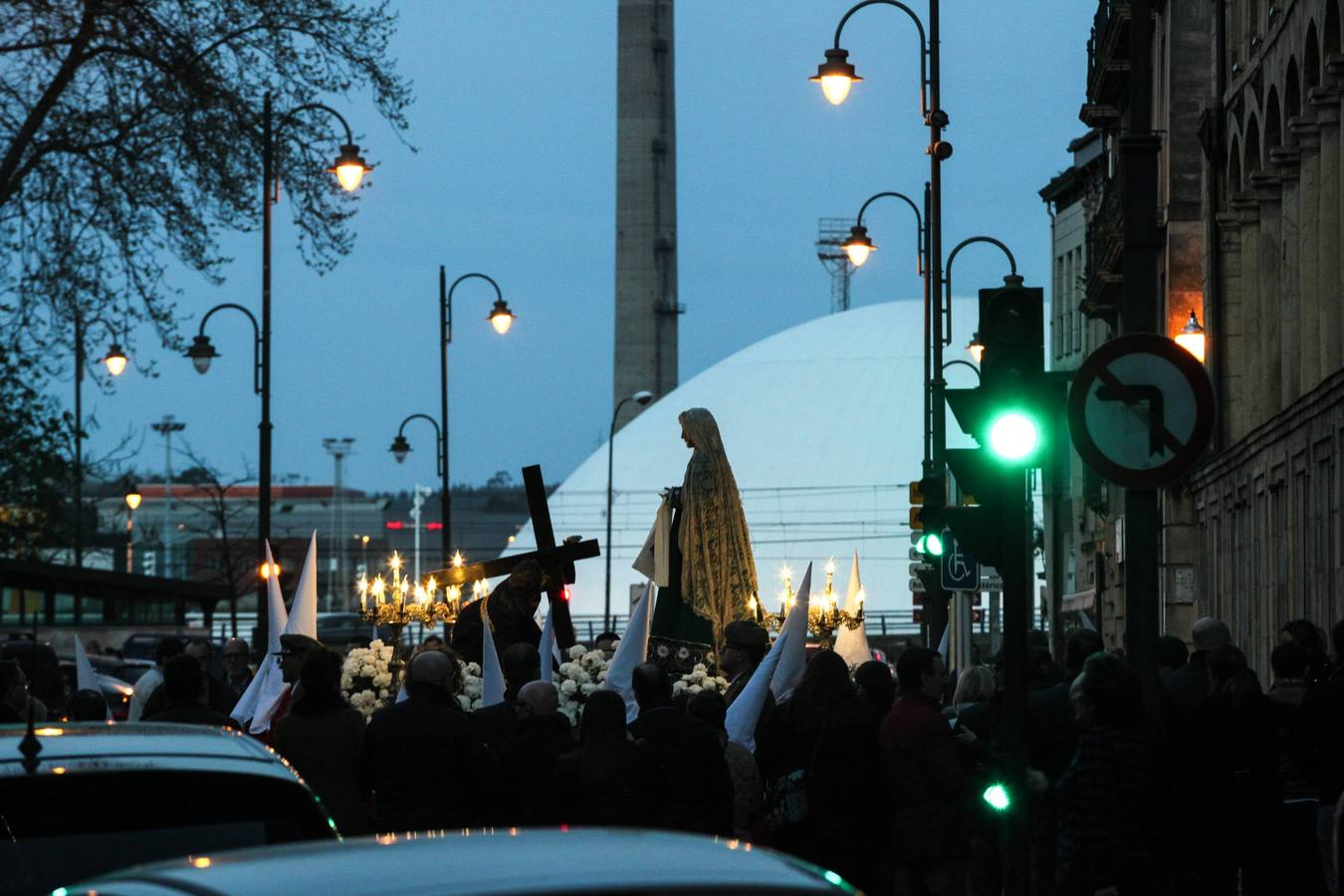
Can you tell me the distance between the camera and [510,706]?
41.3ft

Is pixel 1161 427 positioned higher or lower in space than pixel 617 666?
higher

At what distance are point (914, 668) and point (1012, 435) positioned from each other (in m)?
1.20

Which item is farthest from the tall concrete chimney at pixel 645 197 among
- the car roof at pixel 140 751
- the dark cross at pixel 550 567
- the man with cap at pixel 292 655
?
the car roof at pixel 140 751

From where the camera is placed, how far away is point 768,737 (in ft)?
38.9

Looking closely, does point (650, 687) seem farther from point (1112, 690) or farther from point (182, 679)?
point (1112, 690)

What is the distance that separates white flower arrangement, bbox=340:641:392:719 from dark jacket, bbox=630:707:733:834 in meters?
5.55

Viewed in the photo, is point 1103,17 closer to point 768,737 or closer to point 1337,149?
point 1337,149

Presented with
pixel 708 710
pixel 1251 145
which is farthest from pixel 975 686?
pixel 1251 145

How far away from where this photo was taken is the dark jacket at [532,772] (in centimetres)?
1088

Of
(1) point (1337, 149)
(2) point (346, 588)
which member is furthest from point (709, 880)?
(2) point (346, 588)

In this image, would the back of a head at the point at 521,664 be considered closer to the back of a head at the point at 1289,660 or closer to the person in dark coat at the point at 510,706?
the person in dark coat at the point at 510,706

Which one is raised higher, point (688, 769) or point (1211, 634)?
point (1211, 634)

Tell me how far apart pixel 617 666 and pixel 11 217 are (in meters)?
14.6

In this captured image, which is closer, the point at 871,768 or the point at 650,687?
the point at 650,687
